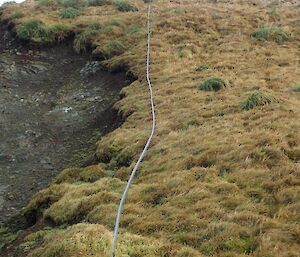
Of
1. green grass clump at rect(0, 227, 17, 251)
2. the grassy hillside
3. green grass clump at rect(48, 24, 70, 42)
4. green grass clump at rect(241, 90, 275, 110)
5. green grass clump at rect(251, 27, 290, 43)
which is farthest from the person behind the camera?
green grass clump at rect(48, 24, 70, 42)

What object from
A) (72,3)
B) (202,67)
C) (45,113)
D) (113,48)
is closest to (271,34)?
(202,67)

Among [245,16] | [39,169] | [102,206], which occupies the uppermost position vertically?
[245,16]

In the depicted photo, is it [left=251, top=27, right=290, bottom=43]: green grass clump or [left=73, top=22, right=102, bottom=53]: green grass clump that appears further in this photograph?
[left=73, top=22, right=102, bottom=53]: green grass clump

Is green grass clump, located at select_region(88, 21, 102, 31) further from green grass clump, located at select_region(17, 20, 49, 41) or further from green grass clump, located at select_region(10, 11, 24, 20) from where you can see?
green grass clump, located at select_region(10, 11, 24, 20)

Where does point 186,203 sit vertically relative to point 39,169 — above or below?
above

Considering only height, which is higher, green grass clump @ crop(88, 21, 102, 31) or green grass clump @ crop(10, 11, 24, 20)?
green grass clump @ crop(10, 11, 24, 20)

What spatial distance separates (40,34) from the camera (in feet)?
87.6

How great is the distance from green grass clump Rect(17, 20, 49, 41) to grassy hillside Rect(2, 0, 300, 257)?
0.29 feet

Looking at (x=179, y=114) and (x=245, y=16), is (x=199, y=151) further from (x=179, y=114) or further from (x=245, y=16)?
(x=245, y=16)

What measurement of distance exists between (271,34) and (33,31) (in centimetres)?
1390

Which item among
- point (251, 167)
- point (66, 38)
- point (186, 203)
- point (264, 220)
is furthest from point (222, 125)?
point (66, 38)

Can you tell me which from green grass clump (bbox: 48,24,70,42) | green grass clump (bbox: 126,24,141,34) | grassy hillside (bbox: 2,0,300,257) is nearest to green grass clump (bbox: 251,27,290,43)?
grassy hillside (bbox: 2,0,300,257)

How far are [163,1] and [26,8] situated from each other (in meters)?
10.3

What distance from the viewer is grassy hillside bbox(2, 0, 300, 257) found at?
8.35 metres
